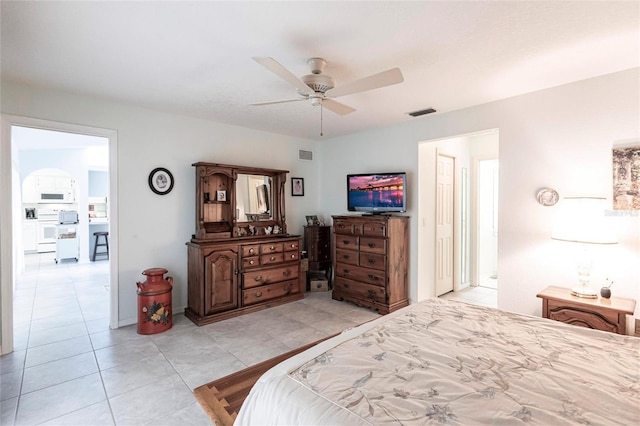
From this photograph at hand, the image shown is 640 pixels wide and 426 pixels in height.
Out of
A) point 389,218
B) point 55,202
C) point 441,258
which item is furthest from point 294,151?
point 55,202

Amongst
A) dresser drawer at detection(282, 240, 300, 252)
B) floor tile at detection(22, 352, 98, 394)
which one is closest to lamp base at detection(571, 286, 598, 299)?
dresser drawer at detection(282, 240, 300, 252)

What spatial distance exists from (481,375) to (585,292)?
2.01 m

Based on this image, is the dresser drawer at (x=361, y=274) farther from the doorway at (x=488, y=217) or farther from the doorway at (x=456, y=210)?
the doorway at (x=488, y=217)

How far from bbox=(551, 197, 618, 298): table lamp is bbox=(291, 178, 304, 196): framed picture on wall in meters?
3.64

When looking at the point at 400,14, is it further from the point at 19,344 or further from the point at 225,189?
the point at 19,344

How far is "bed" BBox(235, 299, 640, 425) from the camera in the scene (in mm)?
1042

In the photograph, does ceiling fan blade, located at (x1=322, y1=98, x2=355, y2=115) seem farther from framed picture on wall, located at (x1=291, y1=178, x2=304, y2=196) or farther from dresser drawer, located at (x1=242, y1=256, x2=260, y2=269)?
framed picture on wall, located at (x1=291, y1=178, x2=304, y2=196)

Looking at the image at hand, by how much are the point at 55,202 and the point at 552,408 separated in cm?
1174

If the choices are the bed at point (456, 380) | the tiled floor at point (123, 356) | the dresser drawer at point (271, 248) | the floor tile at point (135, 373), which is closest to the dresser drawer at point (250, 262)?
the dresser drawer at point (271, 248)

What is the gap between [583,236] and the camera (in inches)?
95.9

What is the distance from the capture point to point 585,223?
2.44 meters

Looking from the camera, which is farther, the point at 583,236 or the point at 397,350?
the point at 583,236

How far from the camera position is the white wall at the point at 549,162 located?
8.48 feet

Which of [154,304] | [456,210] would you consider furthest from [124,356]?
[456,210]
